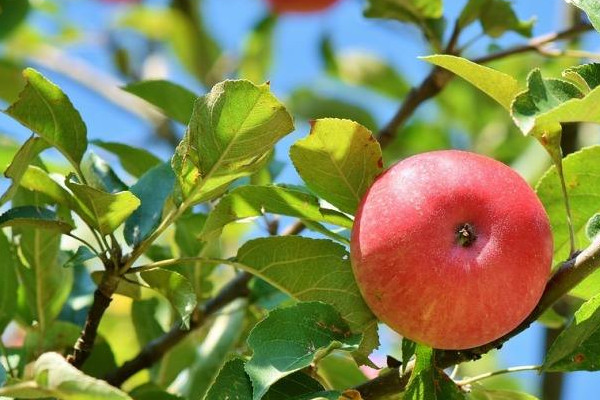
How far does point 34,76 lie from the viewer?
1.00m

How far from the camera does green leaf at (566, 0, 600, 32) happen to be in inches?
37.1

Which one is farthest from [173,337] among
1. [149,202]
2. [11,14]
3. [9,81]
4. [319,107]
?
[319,107]

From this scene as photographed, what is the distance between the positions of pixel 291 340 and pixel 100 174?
341 mm

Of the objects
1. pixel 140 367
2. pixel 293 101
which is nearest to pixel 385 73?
pixel 293 101

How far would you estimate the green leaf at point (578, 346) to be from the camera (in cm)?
98

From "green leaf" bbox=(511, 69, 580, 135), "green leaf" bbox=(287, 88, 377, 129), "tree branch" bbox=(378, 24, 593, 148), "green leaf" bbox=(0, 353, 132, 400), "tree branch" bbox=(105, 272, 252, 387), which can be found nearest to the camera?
"green leaf" bbox=(0, 353, 132, 400)

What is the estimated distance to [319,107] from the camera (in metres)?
2.68

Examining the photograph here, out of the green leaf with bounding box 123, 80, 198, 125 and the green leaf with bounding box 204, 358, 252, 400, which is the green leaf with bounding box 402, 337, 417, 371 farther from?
the green leaf with bounding box 123, 80, 198, 125

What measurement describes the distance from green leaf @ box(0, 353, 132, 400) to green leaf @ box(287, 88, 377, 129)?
182cm

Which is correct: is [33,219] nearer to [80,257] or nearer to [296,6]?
[80,257]

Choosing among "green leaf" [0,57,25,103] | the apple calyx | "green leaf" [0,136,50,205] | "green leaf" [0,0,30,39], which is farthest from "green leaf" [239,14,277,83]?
the apple calyx

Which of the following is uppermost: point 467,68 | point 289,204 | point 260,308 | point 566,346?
point 467,68

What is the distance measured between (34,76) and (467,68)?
16.1 inches

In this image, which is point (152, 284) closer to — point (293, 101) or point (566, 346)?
point (566, 346)
